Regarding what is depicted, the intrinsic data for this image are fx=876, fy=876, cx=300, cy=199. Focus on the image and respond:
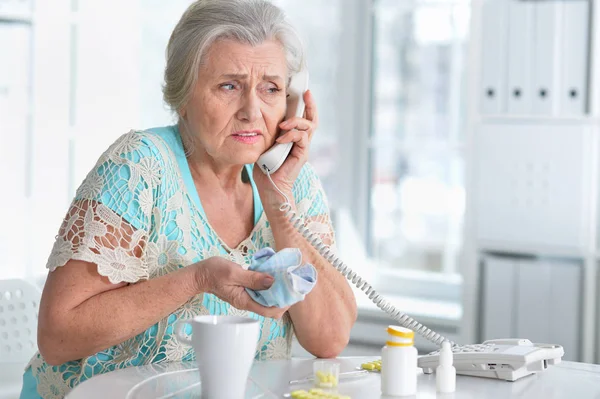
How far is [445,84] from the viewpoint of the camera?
378cm

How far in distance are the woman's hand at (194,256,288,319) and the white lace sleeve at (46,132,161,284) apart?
6.7 inches

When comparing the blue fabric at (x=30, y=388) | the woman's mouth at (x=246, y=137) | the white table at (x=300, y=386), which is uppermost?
the woman's mouth at (x=246, y=137)

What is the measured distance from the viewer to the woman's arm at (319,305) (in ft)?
5.72

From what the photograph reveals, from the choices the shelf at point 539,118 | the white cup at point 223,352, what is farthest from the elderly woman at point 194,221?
the shelf at point 539,118

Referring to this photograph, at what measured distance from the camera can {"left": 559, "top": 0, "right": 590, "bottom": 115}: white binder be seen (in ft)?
9.59

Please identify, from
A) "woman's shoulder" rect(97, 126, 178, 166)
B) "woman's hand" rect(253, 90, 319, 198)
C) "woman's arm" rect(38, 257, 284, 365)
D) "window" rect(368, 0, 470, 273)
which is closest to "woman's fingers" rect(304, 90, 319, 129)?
"woman's hand" rect(253, 90, 319, 198)

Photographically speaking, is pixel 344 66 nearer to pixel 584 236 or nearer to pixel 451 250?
pixel 451 250

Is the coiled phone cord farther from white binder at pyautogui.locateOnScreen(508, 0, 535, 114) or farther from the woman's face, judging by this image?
white binder at pyautogui.locateOnScreen(508, 0, 535, 114)

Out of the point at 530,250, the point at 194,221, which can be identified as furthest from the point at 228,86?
the point at 530,250

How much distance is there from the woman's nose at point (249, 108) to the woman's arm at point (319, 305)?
0.62ft

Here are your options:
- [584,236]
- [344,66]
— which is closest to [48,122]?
[344,66]

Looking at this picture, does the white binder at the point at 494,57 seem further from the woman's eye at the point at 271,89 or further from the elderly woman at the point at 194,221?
the woman's eye at the point at 271,89

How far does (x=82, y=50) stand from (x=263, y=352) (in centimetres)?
197

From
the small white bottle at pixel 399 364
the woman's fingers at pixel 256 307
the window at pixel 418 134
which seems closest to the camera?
the small white bottle at pixel 399 364
